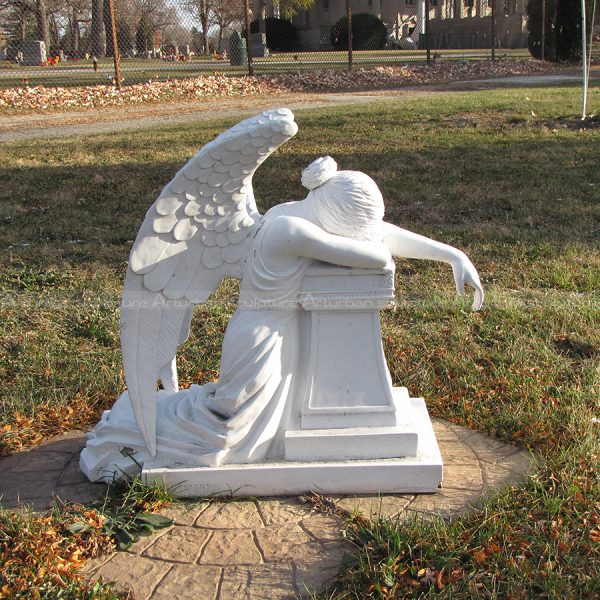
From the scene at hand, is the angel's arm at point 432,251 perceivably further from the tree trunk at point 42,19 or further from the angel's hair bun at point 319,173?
the tree trunk at point 42,19

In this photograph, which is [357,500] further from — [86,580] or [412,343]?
[412,343]

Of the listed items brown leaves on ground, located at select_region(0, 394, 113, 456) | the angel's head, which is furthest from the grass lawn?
the angel's head

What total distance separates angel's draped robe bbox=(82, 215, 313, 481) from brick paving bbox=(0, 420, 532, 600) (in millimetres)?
201

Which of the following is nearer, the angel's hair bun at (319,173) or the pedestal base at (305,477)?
the angel's hair bun at (319,173)

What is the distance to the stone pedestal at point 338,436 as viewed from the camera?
10.1 ft

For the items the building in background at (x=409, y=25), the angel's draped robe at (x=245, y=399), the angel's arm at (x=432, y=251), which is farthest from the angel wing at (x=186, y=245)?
the building in background at (x=409, y=25)

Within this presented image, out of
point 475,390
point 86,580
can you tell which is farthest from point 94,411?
point 475,390

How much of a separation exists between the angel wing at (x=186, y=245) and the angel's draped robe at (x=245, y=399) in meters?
0.11

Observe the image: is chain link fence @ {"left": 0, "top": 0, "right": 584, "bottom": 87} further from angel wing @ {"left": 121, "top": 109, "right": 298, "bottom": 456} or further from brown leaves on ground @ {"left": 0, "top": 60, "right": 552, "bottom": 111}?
angel wing @ {"left": 121, "top": 109, "right": 298, "bottom": 456}

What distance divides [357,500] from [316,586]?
527 mm

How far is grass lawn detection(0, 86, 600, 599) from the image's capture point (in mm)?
2705

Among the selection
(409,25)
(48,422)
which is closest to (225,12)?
(409,25)

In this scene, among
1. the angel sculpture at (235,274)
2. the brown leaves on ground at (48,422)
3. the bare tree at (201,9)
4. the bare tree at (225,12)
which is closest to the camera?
the angel sculpture at (235,274)

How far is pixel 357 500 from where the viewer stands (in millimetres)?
3066
